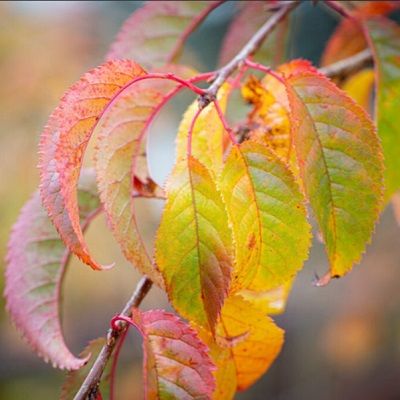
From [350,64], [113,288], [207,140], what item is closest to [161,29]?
[350,64]

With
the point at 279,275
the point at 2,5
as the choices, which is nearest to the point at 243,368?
the point at 279,275

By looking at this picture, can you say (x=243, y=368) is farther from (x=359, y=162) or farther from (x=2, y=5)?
(x=2, y=5)

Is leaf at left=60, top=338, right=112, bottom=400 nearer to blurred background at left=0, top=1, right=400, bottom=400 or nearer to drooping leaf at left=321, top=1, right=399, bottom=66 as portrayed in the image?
drooping leaf at left=321, top=1, right=399, bottom=66

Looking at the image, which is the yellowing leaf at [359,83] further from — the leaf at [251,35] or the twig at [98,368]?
the twig at [98,368]

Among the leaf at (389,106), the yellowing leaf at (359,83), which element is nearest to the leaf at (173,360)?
the leaf at (389,106)

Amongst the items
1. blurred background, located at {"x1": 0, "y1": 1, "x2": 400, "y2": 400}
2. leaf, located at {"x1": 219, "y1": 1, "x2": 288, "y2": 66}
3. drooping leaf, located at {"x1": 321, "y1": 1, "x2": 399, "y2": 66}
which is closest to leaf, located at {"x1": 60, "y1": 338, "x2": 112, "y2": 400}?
leaf, located at {"x1": 219, "y1": 1, "x2": 288, "y2": 66}

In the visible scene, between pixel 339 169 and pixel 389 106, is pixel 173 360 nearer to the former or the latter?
pixel 339 169
